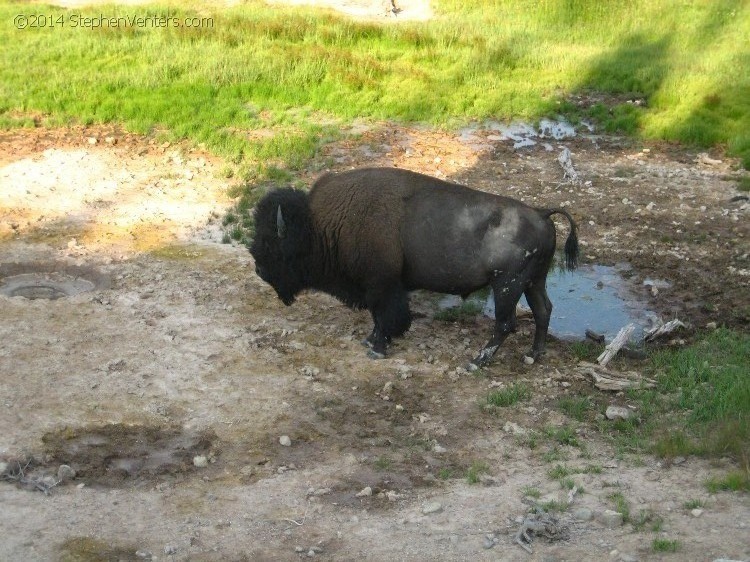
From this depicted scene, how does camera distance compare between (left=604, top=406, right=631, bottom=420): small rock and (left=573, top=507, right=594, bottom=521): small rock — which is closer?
(left=573, top=507, right=594, bottom=521): small rock

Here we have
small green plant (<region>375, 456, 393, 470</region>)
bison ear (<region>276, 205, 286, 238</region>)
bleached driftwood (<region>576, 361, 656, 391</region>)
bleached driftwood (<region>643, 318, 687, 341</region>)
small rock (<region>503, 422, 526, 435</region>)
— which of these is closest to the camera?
small green plant (<region>375, 456, 393, 470</region>)

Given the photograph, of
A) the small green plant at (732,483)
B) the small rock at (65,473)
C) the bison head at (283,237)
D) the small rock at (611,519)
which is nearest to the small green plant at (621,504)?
the small rock at (611,519)

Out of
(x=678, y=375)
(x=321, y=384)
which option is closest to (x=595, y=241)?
(x=678, y=375)

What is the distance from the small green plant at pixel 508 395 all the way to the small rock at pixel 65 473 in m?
3.60

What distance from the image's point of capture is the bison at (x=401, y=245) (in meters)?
9.23

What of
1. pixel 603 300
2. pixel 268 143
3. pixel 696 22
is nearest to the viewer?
pixel 603 300

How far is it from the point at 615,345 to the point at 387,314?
2.29m

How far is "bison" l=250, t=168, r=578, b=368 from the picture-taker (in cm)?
923

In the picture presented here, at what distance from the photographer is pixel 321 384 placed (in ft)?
29.4

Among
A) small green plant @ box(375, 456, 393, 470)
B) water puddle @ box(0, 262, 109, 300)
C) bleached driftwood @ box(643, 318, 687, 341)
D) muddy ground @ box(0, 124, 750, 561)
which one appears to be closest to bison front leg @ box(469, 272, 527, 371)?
muddy ground @ box(0, 124, 750, 561)

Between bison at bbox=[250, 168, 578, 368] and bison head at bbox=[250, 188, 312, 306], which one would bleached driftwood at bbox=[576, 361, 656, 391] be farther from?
bison head at bbox=[250, 188, 312, 306]

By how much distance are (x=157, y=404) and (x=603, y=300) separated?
547cm

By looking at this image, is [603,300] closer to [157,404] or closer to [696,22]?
[157,404]

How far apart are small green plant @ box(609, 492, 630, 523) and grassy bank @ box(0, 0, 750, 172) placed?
8.49m
